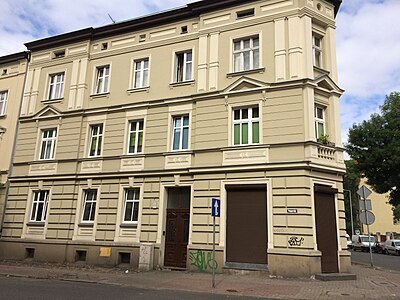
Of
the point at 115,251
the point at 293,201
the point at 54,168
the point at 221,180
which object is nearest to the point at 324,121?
the point at 293,201

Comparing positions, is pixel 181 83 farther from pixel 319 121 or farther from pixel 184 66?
pixel 319 121

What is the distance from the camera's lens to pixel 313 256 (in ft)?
44.6

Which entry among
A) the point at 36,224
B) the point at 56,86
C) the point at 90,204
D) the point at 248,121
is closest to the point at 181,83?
the point at 248,121

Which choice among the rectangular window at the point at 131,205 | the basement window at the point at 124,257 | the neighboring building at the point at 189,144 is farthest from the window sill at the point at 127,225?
the basement window at the point at 124,257

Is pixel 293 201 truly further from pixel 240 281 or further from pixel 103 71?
pixel 103 71

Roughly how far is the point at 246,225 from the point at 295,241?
2144mm

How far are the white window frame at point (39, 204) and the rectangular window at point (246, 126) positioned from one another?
11.0 meters

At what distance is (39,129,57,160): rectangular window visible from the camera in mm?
20520

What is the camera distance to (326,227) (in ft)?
48.7

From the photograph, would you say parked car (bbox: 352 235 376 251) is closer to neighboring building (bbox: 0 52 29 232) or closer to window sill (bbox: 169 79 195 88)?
window sill (bbox: 169 79 195 88)

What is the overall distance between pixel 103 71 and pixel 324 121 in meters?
12.4

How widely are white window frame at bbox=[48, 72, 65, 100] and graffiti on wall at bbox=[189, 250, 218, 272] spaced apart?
12312mm

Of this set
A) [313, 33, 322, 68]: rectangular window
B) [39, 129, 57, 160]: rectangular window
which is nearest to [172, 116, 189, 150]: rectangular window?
[313, 33, 322, 68]: rectangular window

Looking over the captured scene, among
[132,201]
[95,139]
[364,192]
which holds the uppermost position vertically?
[95,139]
